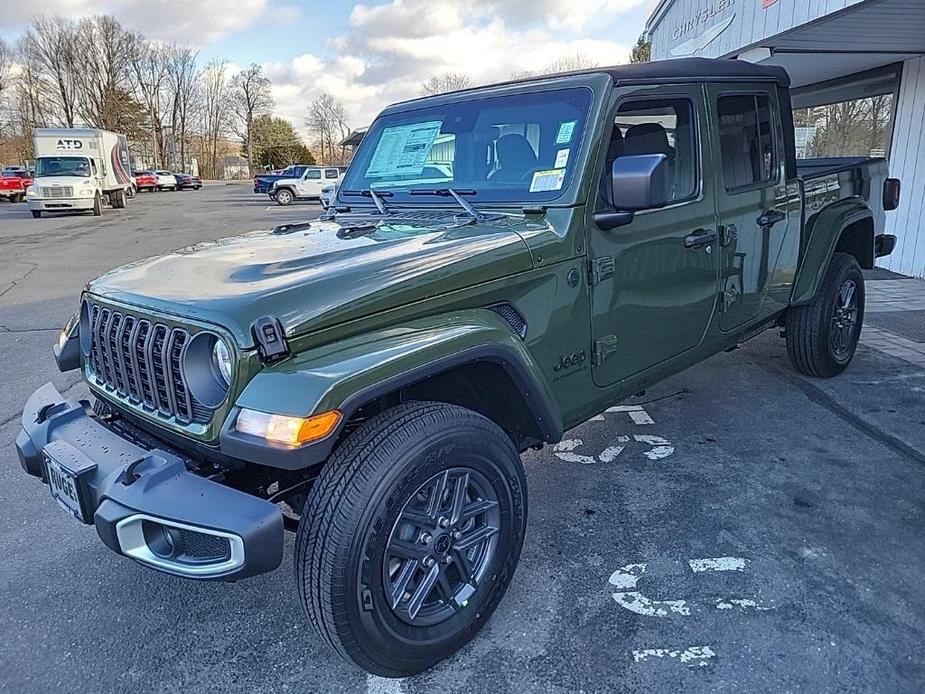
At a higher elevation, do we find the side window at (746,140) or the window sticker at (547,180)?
the side window at (746,140)

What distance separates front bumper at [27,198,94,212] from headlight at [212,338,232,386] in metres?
25.3

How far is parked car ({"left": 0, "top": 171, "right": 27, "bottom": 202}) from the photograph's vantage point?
103ft

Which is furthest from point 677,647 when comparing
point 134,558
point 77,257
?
point 77,257

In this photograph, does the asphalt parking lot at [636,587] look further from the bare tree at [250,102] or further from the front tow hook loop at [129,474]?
the bare tree at [250,102]

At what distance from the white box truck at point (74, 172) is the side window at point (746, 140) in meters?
25.0

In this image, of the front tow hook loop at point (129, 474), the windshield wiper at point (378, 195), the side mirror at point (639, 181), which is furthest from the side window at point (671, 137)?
the front tow hook loop at point (129, 474)

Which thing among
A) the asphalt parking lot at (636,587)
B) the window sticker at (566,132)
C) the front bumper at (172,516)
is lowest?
the asphalt parking lot at (636,587)

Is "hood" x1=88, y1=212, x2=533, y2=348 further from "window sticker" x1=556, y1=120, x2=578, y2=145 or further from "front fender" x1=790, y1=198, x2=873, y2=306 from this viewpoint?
"front fender" x1=790, y1=198, x2=873, y2=306

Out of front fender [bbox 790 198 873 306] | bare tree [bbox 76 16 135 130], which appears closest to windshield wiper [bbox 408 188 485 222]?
front fender [bbox 790 198 873 306]

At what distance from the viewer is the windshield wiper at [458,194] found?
2.86m

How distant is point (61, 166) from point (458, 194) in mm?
25446

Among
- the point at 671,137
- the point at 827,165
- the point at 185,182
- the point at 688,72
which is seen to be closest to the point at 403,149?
the point at 671,137

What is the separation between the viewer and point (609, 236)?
2.81 meters

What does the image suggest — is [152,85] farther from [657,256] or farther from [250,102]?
[657,256]
